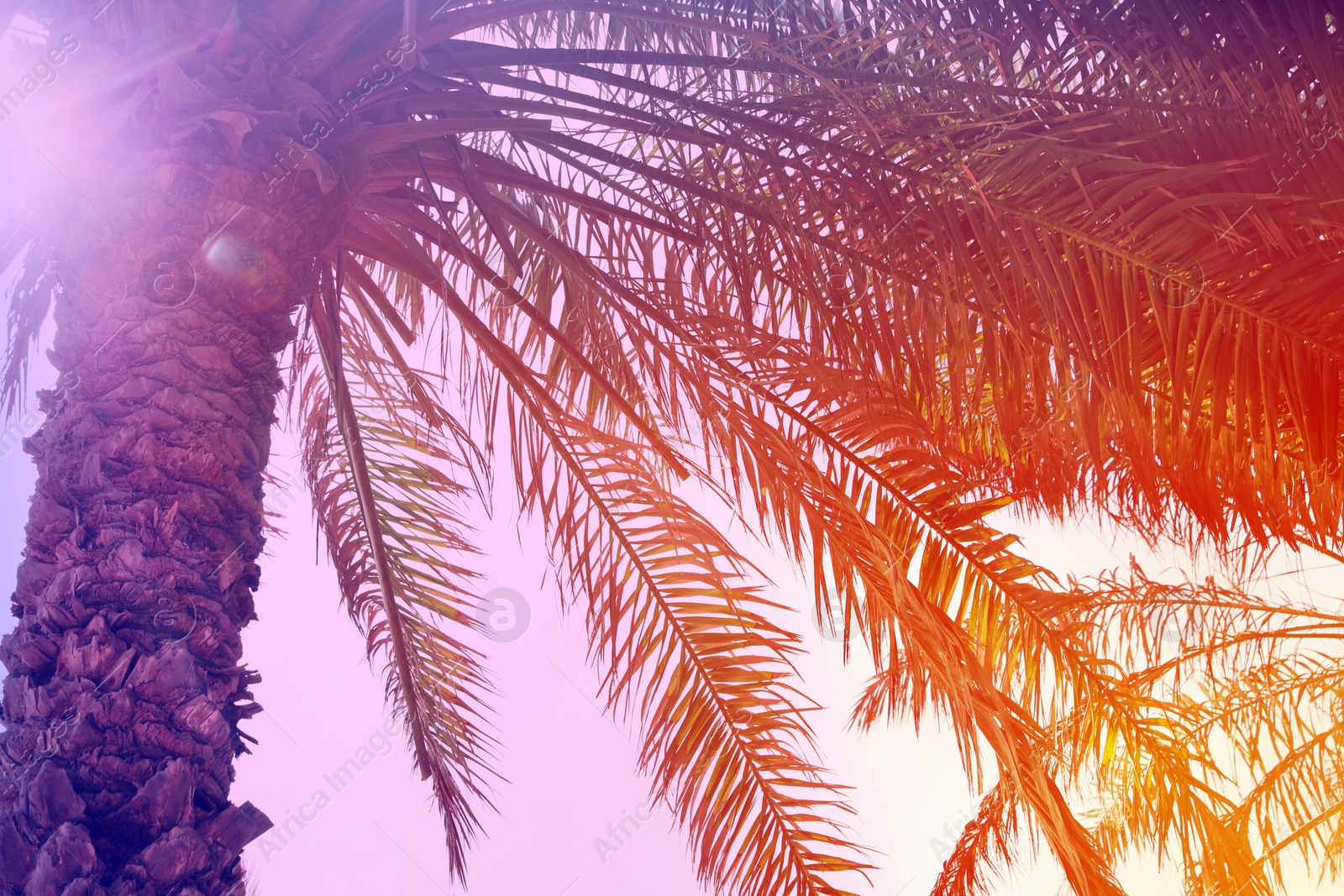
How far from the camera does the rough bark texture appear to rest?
71.2 inches

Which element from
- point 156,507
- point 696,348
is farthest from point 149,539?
point 696,348

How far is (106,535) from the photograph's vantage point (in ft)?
6.41

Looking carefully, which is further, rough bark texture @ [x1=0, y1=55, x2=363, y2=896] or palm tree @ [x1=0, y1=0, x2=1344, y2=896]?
palm tree @ [x1=0, y1=0, x2=1344, y2=896]

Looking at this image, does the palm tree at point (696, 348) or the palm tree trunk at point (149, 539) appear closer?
the palm tree trunk at point (149, 539)

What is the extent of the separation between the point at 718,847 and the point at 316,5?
9.04ft

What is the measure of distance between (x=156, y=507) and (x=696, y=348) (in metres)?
1.53

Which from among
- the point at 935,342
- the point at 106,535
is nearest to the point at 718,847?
the point at 935,342

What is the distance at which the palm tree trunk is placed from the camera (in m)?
1.80

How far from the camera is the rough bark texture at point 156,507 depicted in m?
1.81

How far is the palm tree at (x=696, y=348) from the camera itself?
2016 mm

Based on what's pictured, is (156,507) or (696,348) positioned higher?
(696,348)

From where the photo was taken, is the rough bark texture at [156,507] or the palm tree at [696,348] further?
the palm tree at [696,348]

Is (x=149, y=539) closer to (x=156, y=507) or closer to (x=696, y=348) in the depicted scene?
(x=156, y=507)

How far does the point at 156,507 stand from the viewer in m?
2.02
